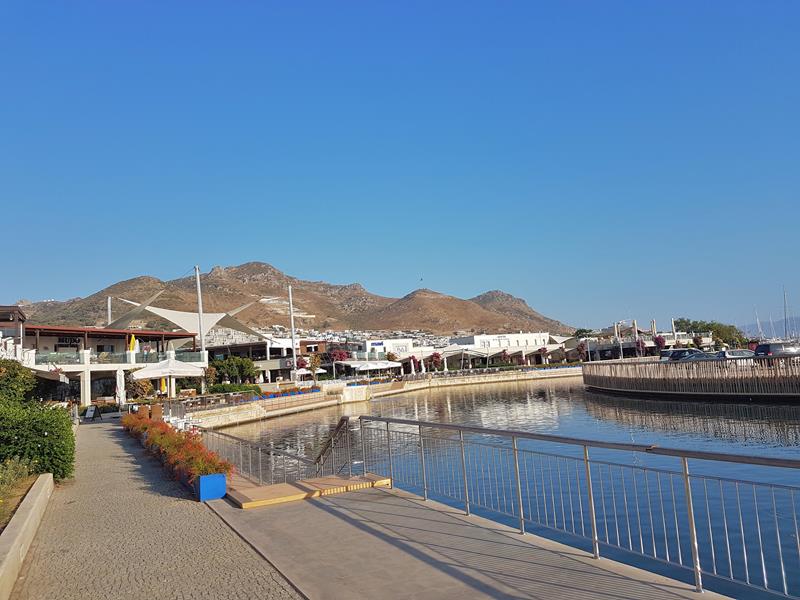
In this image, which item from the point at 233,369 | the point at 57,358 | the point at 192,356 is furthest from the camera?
the point at 233,369

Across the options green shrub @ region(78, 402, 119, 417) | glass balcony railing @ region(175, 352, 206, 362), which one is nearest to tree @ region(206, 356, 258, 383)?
glass balcony railing @ region(175, 352, 206, 362)

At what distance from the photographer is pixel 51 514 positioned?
32.6ft

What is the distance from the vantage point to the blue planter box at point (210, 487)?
33.5 feet

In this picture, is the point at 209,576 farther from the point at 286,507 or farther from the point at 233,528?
the point at 286,507

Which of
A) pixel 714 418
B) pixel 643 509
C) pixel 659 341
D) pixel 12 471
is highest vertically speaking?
pixel 659 341

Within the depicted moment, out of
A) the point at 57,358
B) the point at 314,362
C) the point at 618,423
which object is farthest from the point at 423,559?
the point at 314,362

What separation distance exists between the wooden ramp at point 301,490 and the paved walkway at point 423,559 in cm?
54

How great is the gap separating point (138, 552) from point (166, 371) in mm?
26318

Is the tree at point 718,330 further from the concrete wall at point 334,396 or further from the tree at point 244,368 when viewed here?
the tree at point 244,368

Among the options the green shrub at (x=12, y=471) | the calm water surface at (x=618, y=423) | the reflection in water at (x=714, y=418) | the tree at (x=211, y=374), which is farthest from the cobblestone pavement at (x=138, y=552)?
the tree at (x=211, y=374)

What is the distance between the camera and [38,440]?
12.3 m

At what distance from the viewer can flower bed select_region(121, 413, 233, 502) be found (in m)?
10.3

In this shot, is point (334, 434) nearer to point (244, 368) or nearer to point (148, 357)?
point (148, 357)

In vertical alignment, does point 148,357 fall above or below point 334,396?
above
